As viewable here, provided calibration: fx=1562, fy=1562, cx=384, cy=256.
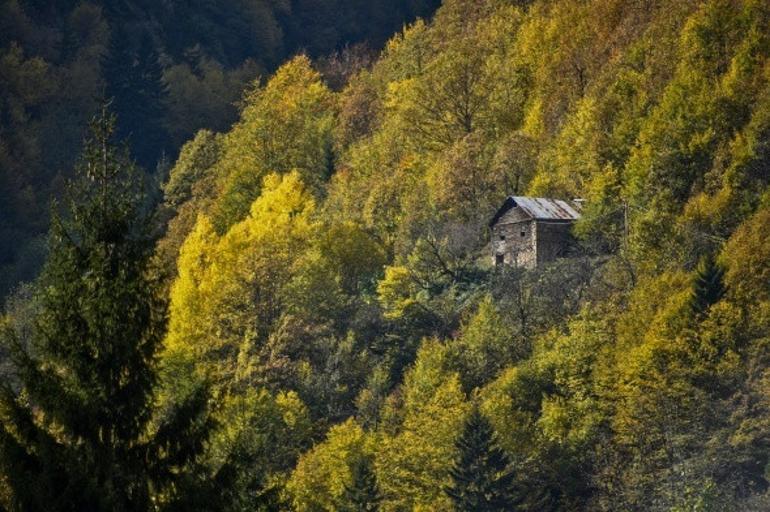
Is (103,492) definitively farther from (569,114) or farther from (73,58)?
(73,58)

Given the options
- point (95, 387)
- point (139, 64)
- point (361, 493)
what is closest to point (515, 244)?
point (361, 493)

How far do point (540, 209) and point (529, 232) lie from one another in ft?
4.33

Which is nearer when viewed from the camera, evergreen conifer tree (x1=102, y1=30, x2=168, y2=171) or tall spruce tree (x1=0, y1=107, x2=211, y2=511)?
tall spruce tree (x1=0, y1=107, x2=211, y2=511)

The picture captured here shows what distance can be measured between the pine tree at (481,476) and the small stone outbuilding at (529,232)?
14.4 meters

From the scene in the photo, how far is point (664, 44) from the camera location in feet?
262

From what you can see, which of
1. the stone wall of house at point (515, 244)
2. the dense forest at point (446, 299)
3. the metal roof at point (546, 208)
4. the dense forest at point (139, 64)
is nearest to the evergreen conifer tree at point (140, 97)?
the dense forest at point (139, 64)

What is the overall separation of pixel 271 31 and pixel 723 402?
10052 centimetres

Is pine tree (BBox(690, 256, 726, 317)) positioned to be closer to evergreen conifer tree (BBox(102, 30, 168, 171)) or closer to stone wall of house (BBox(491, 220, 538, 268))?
stone wall of house (BBox(491, 220, 538, 268))

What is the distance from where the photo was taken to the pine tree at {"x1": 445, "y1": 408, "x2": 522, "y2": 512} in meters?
51.3

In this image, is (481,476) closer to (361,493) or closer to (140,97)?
(361,493)

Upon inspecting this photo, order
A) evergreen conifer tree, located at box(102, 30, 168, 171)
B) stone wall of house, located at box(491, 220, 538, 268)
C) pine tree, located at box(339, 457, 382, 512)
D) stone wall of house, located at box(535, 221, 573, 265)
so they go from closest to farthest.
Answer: pine tree, located at box(339, 457, 382, 512) < stone wall of house, located at box(535, 221, 573, 265) < stone wall of house, located at box(491, 220, 538, 268) < evergreen conifer tree, located at box(102, 30, 168, 171)

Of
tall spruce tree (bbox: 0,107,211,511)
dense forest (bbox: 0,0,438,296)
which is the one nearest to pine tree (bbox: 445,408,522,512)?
tall spruce tree (bbox: 0,107,211,511)

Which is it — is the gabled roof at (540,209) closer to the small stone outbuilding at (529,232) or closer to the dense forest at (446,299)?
the small stone outbuilding at (529,232)

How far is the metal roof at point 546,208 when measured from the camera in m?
66.1
